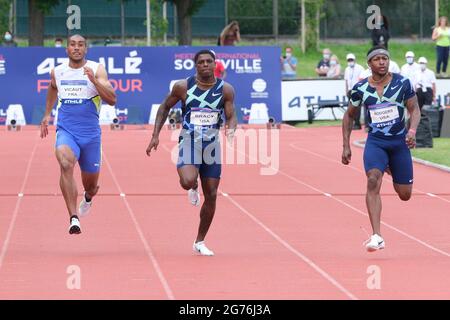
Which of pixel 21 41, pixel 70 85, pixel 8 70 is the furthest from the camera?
pixel 21 41

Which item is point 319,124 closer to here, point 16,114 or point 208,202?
point 16,114

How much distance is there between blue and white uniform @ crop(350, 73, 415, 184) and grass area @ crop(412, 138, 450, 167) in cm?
1064

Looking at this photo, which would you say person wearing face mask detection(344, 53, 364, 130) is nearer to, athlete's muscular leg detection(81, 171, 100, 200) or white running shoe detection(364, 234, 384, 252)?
athlete's muscular leg detection(81, 171, 100, 200)

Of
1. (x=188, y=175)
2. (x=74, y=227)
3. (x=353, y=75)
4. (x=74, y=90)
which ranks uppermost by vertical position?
(x=74, y=90)

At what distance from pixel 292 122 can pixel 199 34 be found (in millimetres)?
13329

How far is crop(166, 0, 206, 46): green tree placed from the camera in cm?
4444

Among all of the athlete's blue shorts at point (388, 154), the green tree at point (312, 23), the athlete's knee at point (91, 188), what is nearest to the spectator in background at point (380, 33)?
the green tree at point (312, 23)

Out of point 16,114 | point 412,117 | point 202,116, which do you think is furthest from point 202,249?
point 16,114

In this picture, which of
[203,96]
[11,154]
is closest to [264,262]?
[203,96]

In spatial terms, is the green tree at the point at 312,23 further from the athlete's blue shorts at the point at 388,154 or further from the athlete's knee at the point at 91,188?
the athlete's blue shorts at the point at 388,154

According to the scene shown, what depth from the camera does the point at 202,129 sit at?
13.4 m

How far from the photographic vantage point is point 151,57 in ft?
123

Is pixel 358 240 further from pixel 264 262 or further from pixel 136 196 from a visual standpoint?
pixel 136 196

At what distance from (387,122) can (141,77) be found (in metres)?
23.8
